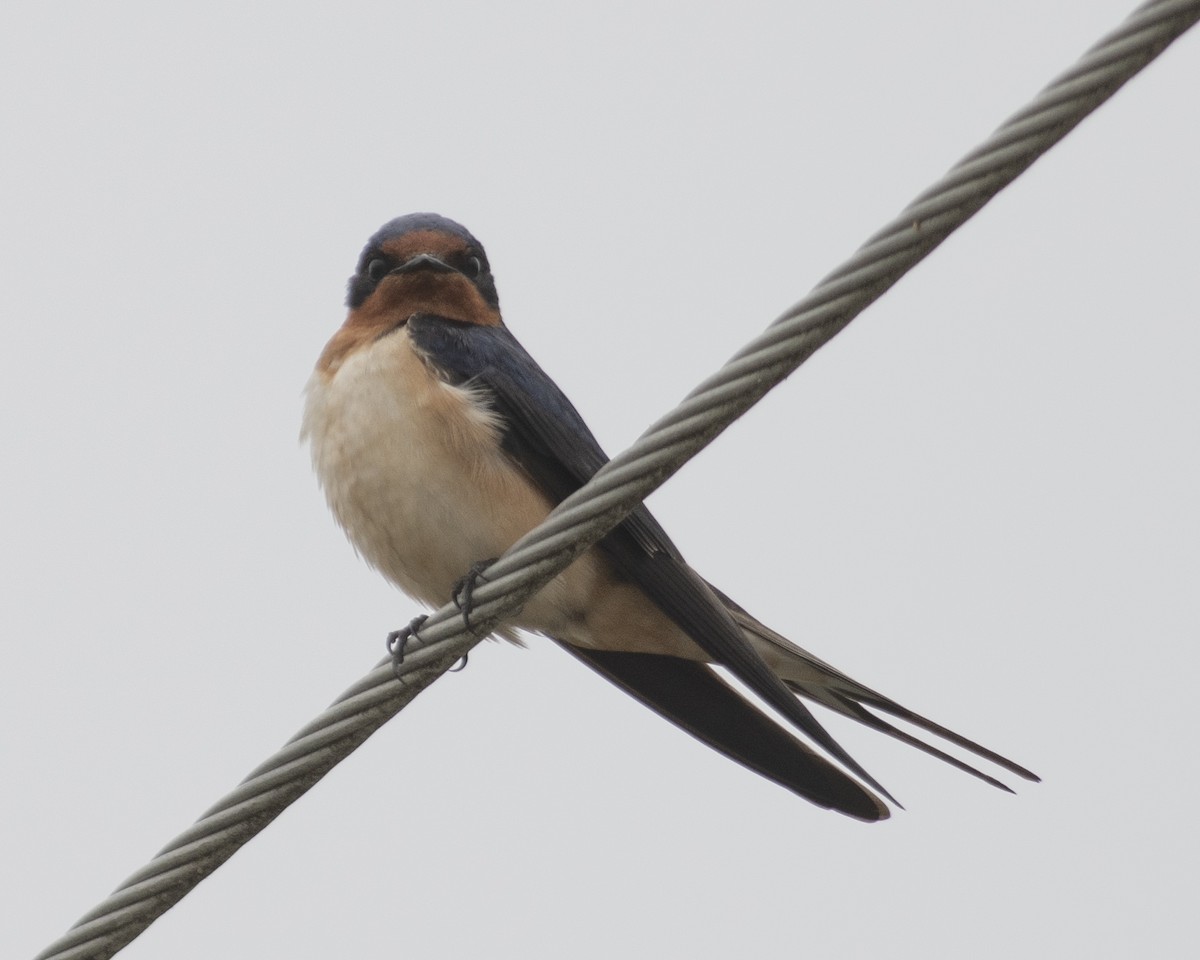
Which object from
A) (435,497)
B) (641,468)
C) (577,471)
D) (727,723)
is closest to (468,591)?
(641,468)

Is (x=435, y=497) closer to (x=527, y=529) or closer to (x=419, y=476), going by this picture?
(x=419, y=476)

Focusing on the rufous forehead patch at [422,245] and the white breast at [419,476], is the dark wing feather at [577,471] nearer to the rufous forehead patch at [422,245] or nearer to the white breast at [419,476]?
the white breast at [419,476]

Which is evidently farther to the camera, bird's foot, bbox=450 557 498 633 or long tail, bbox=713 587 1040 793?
long tail, bbox=713 587 1040 793

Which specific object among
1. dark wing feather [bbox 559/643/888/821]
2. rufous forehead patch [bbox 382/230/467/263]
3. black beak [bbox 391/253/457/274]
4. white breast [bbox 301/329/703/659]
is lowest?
dark wing feather [bbox 559/643/888/821]

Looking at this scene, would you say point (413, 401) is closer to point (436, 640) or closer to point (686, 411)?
point (436, 640)

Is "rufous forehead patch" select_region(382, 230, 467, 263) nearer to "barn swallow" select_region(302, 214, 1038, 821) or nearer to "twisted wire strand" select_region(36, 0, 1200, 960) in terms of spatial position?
"barn swallow" select_region(302, 214, 1038, 821)

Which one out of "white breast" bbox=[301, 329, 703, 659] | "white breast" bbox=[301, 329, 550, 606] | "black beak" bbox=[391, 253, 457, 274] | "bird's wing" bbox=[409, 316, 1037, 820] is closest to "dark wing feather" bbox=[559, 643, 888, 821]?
"bird's wing" bbox=[409, 316, 1037, 820]

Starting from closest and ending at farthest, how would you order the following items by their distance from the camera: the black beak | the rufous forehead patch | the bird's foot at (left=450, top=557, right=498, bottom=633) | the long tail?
1. the bird's foot at (left=450, top=557, right=498, bottom=633)
2. the long tail
3. the black beak
4. the rufous forehead patch
